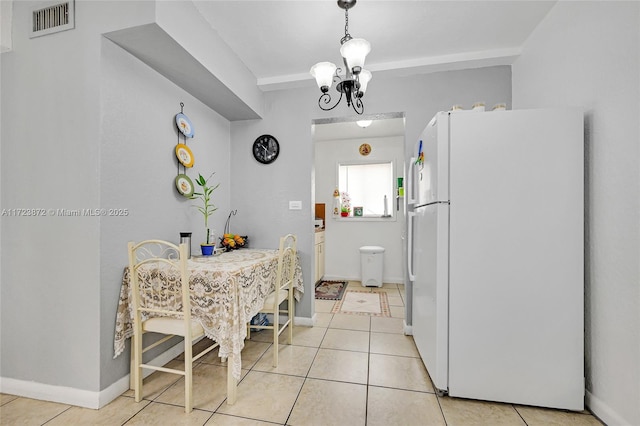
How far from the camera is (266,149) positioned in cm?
309

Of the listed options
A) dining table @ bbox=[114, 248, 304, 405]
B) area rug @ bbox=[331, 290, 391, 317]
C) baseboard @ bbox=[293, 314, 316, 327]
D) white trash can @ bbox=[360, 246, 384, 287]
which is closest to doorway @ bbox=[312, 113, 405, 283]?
white trash can @ bbox=[360, 246, 384, 287]

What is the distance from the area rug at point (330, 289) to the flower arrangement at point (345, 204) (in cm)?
123

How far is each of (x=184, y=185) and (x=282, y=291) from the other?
4.05 feet

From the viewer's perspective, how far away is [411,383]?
1925mm

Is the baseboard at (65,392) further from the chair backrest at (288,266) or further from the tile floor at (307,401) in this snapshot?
the chair backrest at (288,266)

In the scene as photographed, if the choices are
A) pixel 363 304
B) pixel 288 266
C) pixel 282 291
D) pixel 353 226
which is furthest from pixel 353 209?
pixel 282 291

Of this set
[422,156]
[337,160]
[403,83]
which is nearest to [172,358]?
[422,156]

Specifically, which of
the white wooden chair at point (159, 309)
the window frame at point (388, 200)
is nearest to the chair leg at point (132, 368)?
the white wooden chair at point (159, 309)

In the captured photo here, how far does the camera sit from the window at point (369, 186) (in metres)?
5.04

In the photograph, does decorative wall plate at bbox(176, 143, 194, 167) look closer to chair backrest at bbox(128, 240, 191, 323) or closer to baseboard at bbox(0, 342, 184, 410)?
chair backrest at bbox(128, 240, 191, 323)

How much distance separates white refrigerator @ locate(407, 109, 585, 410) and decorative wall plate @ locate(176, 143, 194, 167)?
1974 mm

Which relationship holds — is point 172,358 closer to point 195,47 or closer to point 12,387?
point 12,387

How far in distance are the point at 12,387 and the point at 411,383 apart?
2.58m

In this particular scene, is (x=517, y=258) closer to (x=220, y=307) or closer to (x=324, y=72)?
(x=324, y=72)
